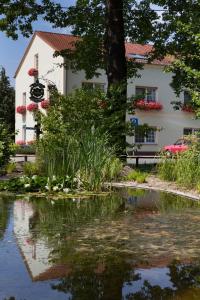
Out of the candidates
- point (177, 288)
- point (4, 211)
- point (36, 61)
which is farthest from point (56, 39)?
point (177, 288)

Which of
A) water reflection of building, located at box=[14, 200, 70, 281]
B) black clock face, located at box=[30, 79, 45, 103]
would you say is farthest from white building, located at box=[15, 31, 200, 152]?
water reflection of building, located at box=[14, 200, 70, 281]

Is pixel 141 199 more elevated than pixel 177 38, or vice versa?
pixel 177 38

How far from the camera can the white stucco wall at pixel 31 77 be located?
4409 centimetres

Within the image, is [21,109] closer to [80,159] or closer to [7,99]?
[7,99]

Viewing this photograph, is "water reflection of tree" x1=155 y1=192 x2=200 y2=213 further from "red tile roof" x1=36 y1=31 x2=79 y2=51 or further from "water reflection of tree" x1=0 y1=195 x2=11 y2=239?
"red tile roof" x1=36 y1=31 x2=79 y2=51

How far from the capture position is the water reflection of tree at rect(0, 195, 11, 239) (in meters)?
7.35

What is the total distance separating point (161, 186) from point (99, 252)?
7.71 meters

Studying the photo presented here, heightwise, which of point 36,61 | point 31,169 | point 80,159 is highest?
point 36,61

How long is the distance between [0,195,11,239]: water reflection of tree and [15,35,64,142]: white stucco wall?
1271 inches

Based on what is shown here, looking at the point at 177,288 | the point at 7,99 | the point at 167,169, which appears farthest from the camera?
the point at 7,99

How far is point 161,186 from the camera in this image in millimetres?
13422

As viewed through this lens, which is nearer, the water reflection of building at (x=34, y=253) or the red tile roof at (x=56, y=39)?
the water reflection of building at (x=34, y=253)

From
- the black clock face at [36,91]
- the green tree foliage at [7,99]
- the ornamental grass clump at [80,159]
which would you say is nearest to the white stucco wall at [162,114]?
the green tree foliage at [7,99]

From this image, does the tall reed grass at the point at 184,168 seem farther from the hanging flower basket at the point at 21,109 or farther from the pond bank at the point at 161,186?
the hanging flower basket at the point at 21,109
